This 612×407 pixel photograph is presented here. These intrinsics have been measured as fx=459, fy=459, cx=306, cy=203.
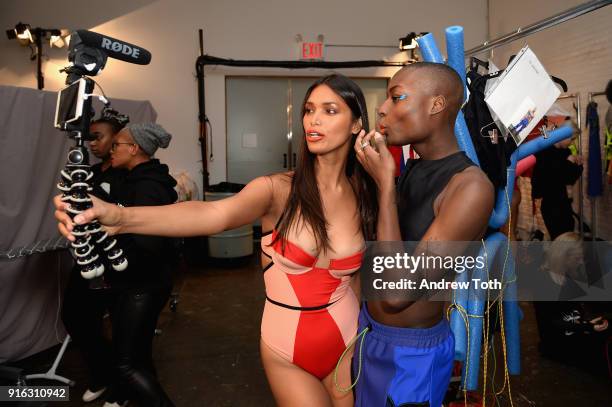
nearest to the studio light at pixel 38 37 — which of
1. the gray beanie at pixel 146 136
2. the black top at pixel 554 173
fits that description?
the gray beanie at pixel 146 136

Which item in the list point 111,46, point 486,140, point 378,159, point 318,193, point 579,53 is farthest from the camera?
point 579,53

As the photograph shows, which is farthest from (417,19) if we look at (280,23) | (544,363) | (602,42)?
(544,363)

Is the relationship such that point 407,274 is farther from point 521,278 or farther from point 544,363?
point 521,278

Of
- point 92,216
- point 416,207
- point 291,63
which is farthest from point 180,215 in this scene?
point 291,63

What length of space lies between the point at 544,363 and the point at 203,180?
17.5 ft

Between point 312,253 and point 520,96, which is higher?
point 520,96

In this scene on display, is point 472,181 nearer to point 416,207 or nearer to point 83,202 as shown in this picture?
point 416,207

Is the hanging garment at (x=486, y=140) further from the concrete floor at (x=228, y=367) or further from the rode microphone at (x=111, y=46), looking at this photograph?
the concrete floor at (x=228, y=367)

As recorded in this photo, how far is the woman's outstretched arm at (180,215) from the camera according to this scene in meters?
1.02

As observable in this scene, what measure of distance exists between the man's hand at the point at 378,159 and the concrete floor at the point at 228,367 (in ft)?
6.20

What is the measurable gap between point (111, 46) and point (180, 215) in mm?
469

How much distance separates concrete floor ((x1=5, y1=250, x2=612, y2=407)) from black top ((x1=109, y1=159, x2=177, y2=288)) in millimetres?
954

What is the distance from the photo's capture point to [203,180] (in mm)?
7164

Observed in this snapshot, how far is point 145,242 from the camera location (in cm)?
225
